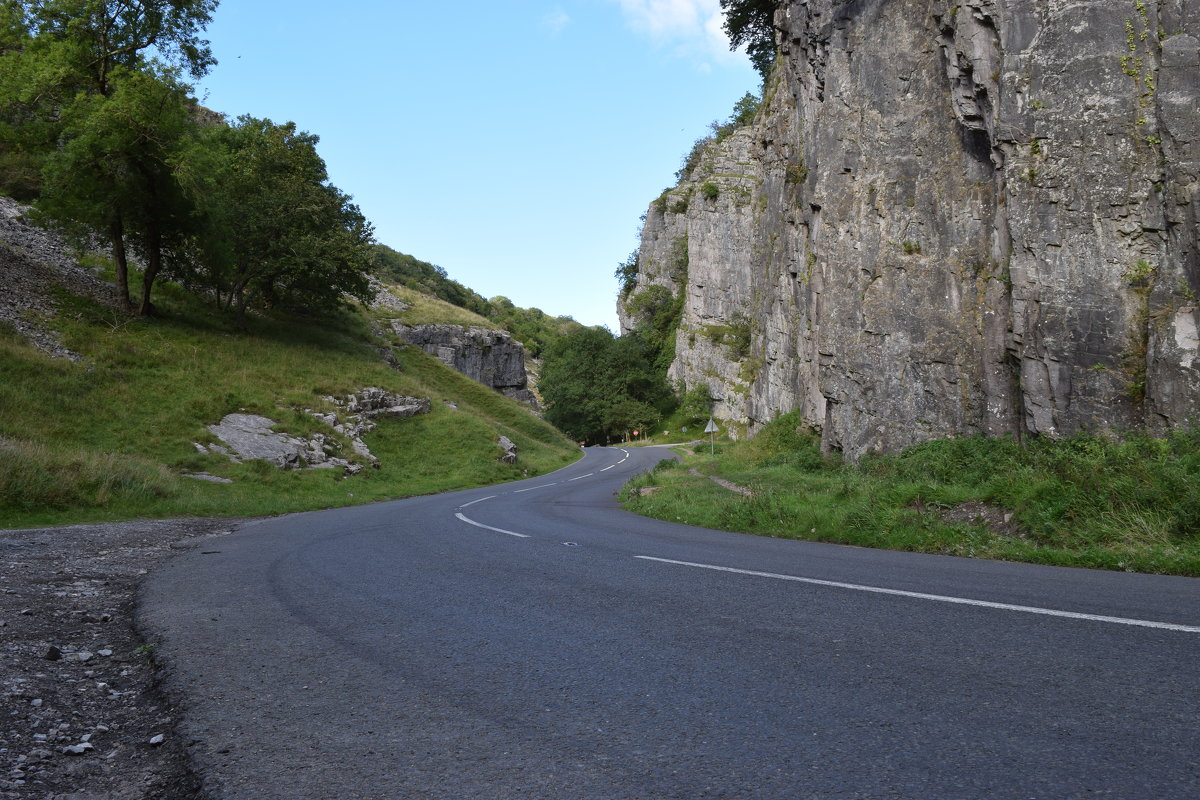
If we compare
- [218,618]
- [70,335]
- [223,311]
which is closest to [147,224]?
[70,335]

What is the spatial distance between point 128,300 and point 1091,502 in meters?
32.6

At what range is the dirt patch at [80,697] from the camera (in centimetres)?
300

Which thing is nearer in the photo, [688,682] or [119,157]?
[688,682]

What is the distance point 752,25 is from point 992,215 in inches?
1011

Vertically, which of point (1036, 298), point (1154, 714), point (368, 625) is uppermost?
point (1036, 298)

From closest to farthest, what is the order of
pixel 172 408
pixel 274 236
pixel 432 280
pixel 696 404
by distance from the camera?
pixel 172 408 < pixel 274 236 < pixel 696 404 < pixel 432 280

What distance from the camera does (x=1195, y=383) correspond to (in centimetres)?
1293

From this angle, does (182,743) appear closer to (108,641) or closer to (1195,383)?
(108,641)

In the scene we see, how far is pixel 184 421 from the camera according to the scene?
22.8m

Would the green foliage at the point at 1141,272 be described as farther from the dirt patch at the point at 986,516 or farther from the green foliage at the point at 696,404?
the green foliage at the point at 696,404

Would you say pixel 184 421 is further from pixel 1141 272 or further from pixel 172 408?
pixel 1141 272

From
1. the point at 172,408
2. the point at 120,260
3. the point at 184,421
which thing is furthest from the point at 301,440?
the point at 120,260

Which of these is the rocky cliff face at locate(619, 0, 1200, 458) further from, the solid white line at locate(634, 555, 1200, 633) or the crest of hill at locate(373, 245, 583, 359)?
the crest of hill at locate(373, 245, 583, 359)

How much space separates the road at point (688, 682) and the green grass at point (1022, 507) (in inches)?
72.7
